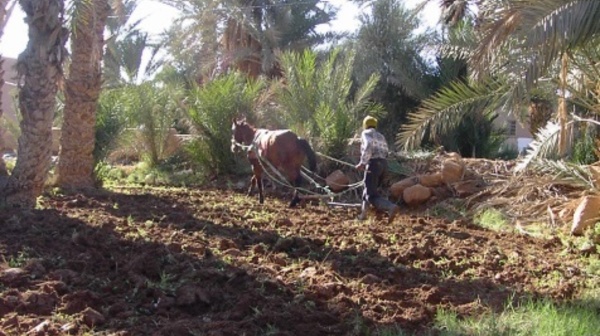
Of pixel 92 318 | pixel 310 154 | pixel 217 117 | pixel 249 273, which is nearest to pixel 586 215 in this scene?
pixel 310 154

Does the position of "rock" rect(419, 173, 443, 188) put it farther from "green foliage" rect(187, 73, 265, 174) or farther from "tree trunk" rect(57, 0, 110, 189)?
"tree trunk" rect(57, 0, 110, 189)

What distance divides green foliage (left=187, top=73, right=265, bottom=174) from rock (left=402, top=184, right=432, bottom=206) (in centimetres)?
528

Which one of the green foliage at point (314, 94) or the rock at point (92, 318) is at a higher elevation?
the green foliage at point (314, 94)

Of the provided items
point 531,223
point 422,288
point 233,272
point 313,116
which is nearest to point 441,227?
point 531,223

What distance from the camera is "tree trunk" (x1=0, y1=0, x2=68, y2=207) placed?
9438 millimetres

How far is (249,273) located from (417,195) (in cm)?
710

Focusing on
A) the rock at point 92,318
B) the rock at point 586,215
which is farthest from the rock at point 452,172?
the rock at point 92,318

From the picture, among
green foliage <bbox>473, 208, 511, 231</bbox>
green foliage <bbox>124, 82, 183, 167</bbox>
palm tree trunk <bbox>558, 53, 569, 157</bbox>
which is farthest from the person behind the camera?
green foliage <bbox>124, 82, 183, 167</bbox>

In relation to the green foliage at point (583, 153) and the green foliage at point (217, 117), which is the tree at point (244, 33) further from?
the green foliage at point (583, 153)

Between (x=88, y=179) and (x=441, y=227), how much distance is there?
22.2 feet

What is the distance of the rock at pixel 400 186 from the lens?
13.0m

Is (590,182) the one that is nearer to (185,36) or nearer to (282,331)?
(282,331)

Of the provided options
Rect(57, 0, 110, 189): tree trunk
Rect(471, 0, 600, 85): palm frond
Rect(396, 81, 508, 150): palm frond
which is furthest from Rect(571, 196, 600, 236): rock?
Rect(57, 0, 110, 189): tree trunk

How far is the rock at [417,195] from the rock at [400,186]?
0.34m
